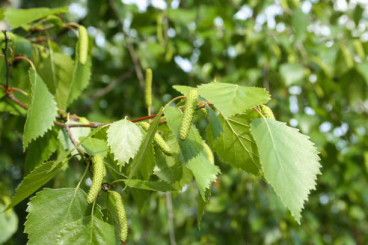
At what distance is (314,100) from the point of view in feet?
9.45

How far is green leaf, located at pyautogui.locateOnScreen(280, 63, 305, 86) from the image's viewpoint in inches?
92.2

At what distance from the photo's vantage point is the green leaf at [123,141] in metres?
0.77

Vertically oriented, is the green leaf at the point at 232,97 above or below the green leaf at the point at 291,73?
above

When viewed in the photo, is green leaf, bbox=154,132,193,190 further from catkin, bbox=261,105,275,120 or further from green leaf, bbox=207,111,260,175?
catkin, bbox=261,105,275,120

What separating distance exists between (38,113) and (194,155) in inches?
17.6

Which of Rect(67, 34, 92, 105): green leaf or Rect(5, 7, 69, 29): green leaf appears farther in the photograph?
Rect(67, 34, 92, 105): green leaf

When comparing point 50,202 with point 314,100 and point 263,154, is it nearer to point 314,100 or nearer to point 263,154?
point 263,154

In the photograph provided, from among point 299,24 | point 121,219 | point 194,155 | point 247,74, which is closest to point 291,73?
point 299,24

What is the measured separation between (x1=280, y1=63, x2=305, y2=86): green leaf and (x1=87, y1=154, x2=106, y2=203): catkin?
1.81 m

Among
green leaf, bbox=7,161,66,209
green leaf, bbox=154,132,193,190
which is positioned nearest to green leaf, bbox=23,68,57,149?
green leaf, bbox=7,161,66,209

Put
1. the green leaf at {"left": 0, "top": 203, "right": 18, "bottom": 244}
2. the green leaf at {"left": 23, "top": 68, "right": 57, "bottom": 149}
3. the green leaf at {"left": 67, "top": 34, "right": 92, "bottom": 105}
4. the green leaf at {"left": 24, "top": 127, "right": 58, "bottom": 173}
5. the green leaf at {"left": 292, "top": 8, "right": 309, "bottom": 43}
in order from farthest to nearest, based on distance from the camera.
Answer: the green leaf at {"left": 292, "top": 8, "right": 309, "bottom": 43} → the green leaf at {"left": 0, "top": 203, "right": 18, "bottom": 244} → the green leaf at {"left": 67, "top": 34, "right": 92, "bottom": 105} → the green leaf at {"left": 24, "top": 127, "right": 58, "bottom": 173} → the green leaf at {"left": 23, "top": 68, "right": 57, "bottom": 149}

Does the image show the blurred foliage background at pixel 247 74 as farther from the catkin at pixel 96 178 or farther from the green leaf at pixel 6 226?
the catkin at pixel 96 178

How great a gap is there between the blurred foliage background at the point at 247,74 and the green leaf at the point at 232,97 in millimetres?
1257

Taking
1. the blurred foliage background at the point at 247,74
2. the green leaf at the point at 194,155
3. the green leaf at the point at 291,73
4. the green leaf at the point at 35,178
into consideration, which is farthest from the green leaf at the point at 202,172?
the green leaf at the point at 291,73
